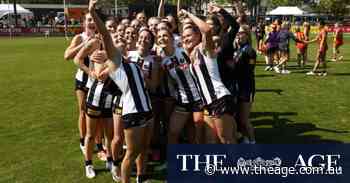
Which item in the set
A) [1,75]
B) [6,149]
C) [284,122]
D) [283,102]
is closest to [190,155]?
[6,149]

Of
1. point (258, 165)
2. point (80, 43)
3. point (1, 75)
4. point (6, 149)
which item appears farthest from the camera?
point (1, 75)

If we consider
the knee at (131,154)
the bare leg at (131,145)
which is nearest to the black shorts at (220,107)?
the bare leg at (131,145)

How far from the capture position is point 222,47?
5.34 m

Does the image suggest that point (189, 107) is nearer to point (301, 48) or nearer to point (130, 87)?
point (130, 87)

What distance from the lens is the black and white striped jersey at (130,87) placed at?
4625 millimetres

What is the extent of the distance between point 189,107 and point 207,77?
2.12 feet

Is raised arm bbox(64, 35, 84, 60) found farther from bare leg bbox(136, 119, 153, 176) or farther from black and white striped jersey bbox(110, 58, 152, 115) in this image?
bare leg bbox(136, 119, 153, 176)

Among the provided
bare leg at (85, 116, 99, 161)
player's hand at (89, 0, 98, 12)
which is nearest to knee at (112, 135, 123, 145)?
bare leg at (85, 116, 99, 161)

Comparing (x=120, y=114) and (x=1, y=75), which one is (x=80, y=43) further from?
(x=1, y=75)

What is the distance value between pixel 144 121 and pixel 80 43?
6.02 ft

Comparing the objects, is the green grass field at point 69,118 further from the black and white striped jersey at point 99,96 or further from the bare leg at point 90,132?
the black and white striped jersey at point 99,96

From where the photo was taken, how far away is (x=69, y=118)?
934 centimetres

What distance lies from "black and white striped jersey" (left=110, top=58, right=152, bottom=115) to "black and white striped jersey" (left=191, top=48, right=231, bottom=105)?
72 centimetres

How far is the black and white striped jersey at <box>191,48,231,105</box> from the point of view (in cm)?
484
